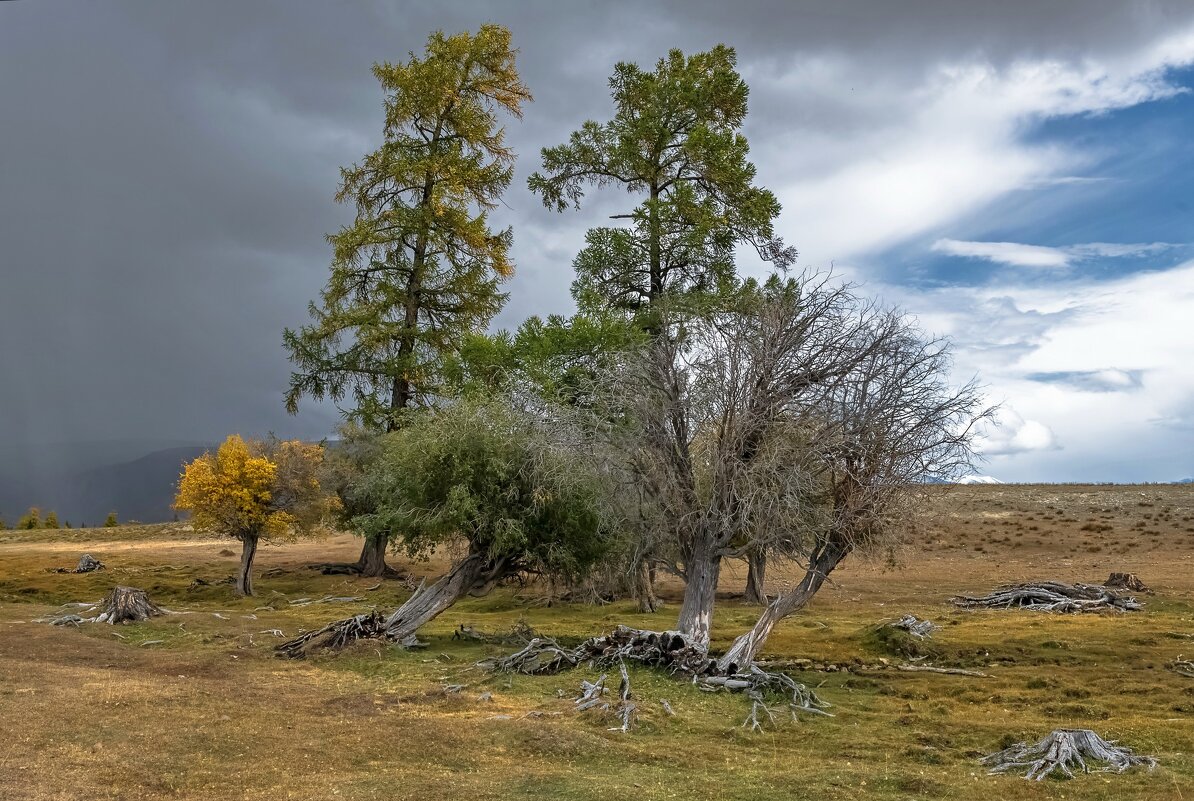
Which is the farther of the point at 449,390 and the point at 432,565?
the point at 432,565

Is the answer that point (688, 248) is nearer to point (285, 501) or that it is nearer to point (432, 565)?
point (285, 501)

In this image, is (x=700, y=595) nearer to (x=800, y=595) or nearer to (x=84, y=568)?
(x=800, y=595)

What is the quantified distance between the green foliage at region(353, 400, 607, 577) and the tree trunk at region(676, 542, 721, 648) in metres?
2.77

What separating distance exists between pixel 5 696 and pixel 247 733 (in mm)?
4921

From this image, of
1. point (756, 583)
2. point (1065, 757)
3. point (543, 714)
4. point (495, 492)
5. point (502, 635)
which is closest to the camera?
point (1065, 757)

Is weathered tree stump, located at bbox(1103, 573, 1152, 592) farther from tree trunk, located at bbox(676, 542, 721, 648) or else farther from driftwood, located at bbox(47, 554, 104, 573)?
driftwood, located at bbox(47, 554, 104, 573)

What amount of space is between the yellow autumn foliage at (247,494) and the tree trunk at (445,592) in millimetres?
13465

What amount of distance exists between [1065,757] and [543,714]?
7687 millimetres

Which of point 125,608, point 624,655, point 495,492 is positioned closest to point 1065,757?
point 624,655

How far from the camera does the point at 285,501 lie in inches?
1357

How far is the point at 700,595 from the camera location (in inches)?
751

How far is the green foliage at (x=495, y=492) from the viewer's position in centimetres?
2125

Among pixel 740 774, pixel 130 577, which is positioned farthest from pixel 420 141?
pixel 740 774

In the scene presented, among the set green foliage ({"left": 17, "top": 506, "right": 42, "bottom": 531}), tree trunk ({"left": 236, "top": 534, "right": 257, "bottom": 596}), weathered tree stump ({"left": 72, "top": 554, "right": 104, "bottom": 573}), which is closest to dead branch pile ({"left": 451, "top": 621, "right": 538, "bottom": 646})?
tree trunk ({"left": 236, "top": 534, "right": 257, "bottom": 596})
